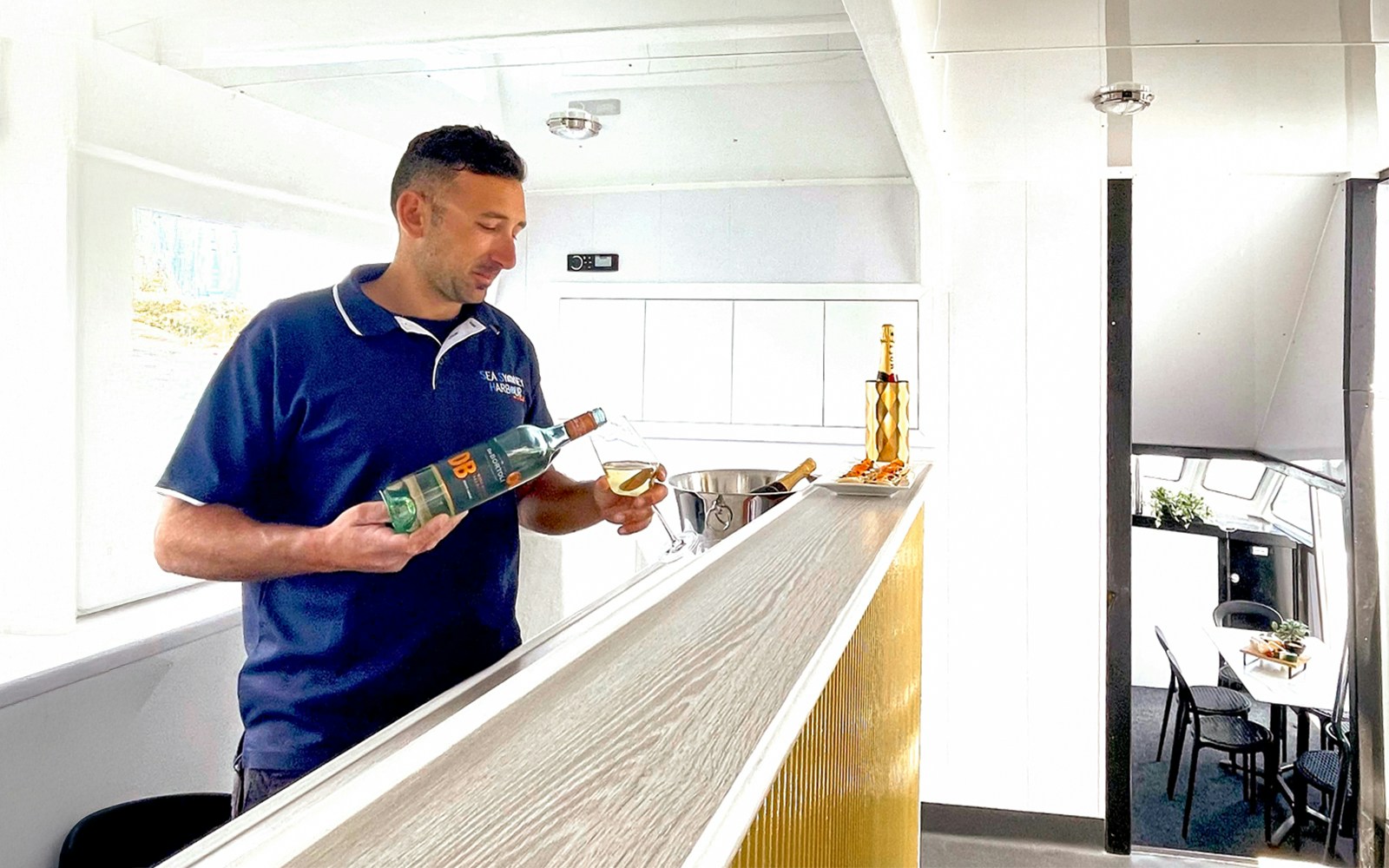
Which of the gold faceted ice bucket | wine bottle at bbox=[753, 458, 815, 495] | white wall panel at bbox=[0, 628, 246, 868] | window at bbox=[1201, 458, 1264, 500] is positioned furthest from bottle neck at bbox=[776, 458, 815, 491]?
A: window at bbox=[1201, 458, 1264, 500]

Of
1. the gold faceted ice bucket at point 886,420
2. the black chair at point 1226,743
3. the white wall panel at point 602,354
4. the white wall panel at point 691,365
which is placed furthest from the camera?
the black chair at point 1226,743

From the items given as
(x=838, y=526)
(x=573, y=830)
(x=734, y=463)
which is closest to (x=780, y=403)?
(x=734, y=463)

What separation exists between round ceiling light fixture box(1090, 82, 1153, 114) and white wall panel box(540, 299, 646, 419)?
1.21 meters

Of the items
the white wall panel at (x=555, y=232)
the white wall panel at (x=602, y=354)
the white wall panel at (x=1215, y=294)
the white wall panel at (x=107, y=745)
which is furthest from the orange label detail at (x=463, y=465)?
the white wall panel at (x=1215, y=294)

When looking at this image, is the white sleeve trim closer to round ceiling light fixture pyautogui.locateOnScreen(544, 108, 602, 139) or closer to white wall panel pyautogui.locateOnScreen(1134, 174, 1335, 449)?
round ceiling light fixture pyautogui.locateOnScreen(544, 108, 602, 139)

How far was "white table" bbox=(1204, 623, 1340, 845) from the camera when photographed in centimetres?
276

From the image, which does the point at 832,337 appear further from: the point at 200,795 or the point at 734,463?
the point at 200,795

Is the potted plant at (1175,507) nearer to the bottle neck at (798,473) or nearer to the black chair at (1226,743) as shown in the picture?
the black chair at (1226,743)

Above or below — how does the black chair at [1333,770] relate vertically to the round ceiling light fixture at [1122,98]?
below

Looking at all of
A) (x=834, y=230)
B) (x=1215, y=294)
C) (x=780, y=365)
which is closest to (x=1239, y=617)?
(x=1215, y=294)

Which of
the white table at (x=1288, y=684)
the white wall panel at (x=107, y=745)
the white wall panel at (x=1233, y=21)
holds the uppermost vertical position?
the white wall panel at (x=1233, y=21)

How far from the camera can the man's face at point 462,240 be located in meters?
1.03

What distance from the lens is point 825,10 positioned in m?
1.41

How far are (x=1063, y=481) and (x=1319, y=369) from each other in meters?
1.04
